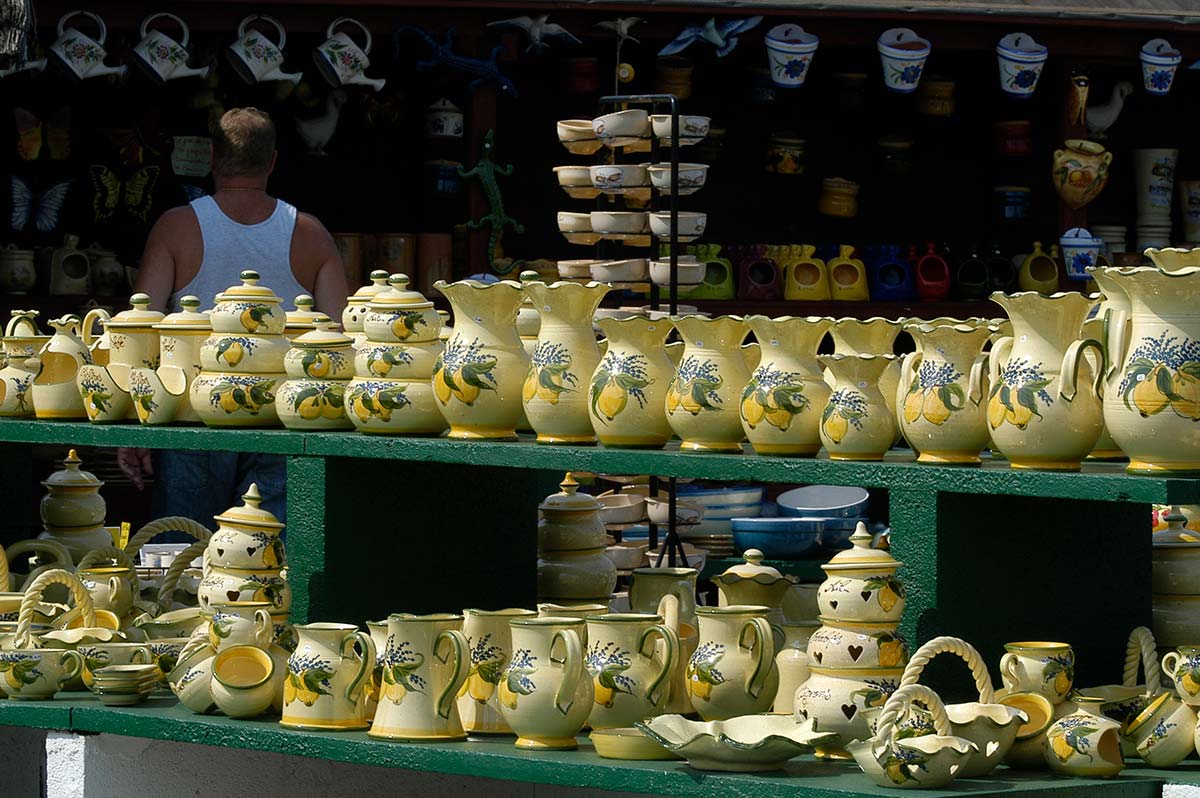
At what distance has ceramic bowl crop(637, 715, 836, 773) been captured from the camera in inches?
117

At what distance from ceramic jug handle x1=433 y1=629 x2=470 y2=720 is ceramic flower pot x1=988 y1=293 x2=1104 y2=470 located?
887mm

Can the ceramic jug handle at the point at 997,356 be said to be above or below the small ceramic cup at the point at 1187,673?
above

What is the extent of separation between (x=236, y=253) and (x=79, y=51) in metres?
2.25

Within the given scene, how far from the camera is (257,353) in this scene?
381 cm

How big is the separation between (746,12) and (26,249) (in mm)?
2849

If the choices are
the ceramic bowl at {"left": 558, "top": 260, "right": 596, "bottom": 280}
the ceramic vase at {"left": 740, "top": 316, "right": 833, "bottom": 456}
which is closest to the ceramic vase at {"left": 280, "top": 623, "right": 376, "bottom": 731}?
the ceramic vase at {"left": 740, "top": 316, "right": 833, "bottom": 456}

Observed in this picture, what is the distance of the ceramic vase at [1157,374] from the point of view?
2871 mm

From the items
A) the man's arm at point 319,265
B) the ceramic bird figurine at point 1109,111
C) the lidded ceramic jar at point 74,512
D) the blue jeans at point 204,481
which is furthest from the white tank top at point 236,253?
the ceramic bird figurine at point 1109,111

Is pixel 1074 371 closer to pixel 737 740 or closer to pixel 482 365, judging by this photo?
pixel 737 740

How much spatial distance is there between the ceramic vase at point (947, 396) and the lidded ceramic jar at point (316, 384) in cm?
106

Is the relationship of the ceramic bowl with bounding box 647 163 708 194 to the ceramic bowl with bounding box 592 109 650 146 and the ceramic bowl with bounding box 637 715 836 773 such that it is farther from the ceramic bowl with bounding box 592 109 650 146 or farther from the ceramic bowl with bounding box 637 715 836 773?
the ceramic bowl with bounding box 637 715 836 773

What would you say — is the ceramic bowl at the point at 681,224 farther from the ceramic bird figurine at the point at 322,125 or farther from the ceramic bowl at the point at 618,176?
the ceramic bird figurine at the point at 322,125

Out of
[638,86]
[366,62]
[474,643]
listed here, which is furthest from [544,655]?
[638,86]

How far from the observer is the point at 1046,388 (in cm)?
300
